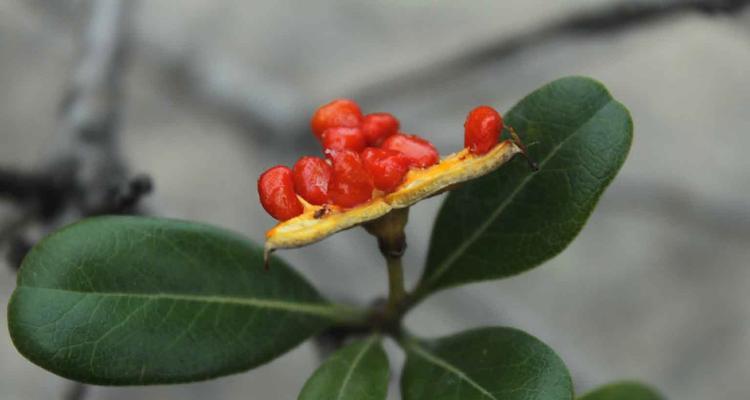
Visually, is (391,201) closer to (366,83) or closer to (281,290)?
(281,290)

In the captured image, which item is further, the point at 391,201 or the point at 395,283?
the point at 395,283

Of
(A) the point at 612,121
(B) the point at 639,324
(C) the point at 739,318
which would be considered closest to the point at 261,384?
(B) the point at 639,324

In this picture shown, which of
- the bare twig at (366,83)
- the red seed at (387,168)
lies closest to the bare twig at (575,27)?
the bare twig at (366,83)

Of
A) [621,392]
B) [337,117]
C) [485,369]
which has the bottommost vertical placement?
[621,392]

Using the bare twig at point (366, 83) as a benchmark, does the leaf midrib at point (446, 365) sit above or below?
below

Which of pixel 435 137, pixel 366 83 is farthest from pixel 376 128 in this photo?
pixel 435 137

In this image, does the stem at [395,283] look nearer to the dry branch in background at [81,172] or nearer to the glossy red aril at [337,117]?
the glossy red aril at [337,117]
